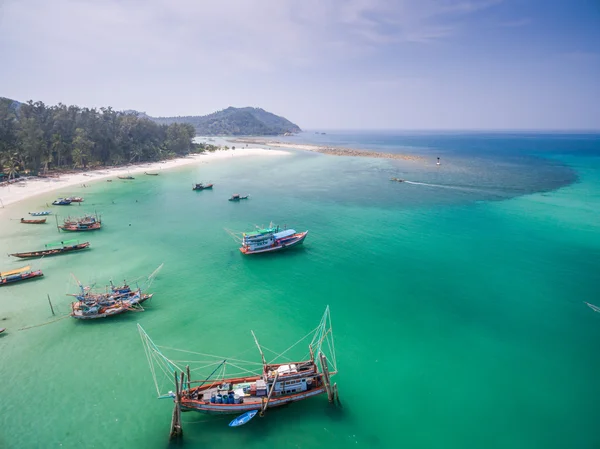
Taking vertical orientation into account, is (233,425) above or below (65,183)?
below

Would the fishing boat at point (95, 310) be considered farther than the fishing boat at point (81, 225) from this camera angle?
No

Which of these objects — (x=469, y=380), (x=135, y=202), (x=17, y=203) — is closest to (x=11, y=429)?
(x=469, y=380)

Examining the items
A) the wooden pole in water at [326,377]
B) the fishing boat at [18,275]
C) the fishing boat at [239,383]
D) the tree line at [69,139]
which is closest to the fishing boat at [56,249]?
the fishing boat at [18,275]

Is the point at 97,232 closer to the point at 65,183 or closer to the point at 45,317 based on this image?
the point at 45,317

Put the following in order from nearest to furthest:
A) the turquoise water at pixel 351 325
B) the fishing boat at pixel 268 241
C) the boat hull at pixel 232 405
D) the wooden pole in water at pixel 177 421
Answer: the wooden pole in water at pixel 177 421
the boat hull at pixel 232 405
the turquoise water at pixel 351 325
the fishing boat at pixel 268 241

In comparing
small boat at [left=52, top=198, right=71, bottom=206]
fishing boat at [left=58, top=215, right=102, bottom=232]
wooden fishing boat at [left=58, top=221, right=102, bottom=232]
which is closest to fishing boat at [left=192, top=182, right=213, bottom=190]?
small boat at [left=52, top=198, right=71, bottom=206]

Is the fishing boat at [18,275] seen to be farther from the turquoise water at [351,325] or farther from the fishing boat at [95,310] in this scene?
the fishing boat at [95,310]

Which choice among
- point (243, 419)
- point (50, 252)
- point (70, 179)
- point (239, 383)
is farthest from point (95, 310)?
point (70, 179)
